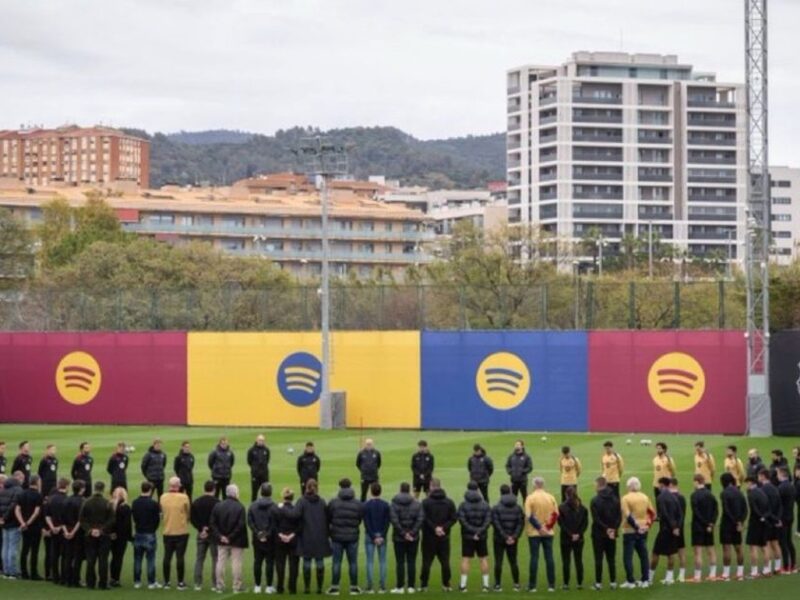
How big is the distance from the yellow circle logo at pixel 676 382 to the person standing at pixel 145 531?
30809mm

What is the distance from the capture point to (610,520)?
23734 millimetres

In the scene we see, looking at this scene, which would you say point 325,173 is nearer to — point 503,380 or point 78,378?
point 503,380

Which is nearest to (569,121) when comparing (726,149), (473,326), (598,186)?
(598,186)

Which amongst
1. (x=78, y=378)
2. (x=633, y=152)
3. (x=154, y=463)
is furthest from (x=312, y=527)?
(x=633, y=152)

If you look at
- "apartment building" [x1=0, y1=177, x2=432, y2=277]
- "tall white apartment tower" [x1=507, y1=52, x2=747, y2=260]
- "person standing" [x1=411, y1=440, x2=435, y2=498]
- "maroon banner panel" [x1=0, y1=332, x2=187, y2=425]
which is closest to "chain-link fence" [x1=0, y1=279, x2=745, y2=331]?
"maroon banner panel" [x1=0, y1=332, x2=187, y2=425]

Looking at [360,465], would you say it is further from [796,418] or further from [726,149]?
[726,149]

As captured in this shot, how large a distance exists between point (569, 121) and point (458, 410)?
4328 inches

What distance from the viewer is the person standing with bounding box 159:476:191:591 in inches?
960

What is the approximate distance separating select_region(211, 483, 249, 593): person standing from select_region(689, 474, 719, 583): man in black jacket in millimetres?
6606

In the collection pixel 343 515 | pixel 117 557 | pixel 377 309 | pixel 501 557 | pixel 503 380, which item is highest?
pixel 377 309

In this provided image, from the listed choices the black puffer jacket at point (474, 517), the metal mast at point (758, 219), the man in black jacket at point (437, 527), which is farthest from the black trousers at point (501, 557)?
the metal mast at point (758, 219)

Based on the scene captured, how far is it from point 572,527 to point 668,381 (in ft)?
98.4

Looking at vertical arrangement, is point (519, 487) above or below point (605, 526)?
below

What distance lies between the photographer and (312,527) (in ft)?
77.5
